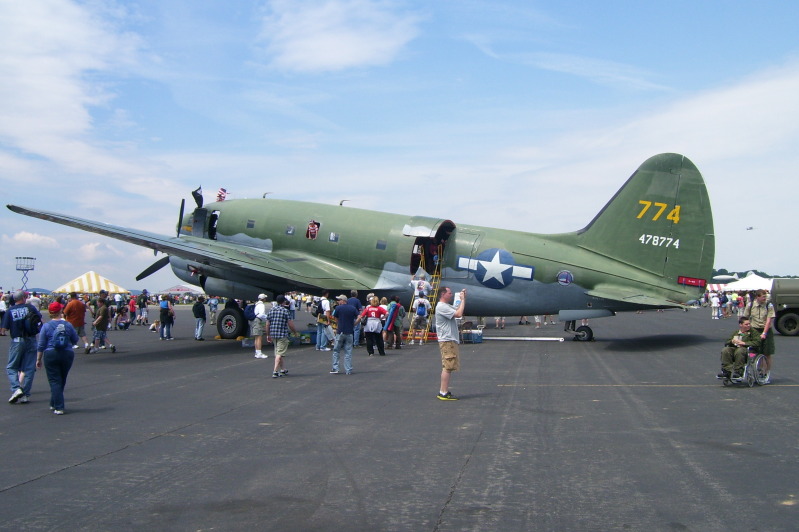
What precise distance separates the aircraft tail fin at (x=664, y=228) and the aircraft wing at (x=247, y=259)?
865cm

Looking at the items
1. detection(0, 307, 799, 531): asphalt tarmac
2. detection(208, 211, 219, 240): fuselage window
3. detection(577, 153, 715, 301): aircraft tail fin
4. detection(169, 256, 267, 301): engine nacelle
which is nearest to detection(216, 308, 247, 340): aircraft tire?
detection(169, 256, 267, 301): engine nacelle

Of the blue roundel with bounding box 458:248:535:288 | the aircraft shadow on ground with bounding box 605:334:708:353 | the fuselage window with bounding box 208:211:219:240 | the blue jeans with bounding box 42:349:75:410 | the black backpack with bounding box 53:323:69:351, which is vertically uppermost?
the fuselage window with bounding box 208:211:219:240

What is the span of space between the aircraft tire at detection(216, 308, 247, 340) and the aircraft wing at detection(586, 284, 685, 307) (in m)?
12.6

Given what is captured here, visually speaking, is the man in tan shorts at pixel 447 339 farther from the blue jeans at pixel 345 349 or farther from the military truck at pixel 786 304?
the military truck at pixel 786 304

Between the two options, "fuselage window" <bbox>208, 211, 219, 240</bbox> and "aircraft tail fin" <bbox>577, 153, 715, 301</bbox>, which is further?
"fuselage window" <bbox>208, 211, 219, 240</bbox>

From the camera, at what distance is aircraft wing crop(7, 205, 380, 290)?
20.1 meters

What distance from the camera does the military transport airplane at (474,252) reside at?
69.9 ft

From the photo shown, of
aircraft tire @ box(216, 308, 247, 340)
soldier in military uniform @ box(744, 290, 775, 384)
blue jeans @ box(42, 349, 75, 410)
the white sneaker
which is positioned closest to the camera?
blue jeans @ box(42, 349, 75, 410)

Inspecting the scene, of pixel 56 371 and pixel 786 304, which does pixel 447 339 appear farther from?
pixel 786 304

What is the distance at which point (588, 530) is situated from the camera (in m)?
5.53

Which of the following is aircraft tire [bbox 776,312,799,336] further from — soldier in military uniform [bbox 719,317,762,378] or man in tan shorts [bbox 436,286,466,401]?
man in tan shorts [bbox 436,286,466,401]

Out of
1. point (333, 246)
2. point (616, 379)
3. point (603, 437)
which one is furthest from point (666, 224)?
point (603, 437)

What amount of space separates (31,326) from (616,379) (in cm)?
1143

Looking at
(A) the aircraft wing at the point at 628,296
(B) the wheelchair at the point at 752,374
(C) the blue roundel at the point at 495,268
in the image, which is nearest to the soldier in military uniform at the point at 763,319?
(B) the wheelchair at the point at 752,374
